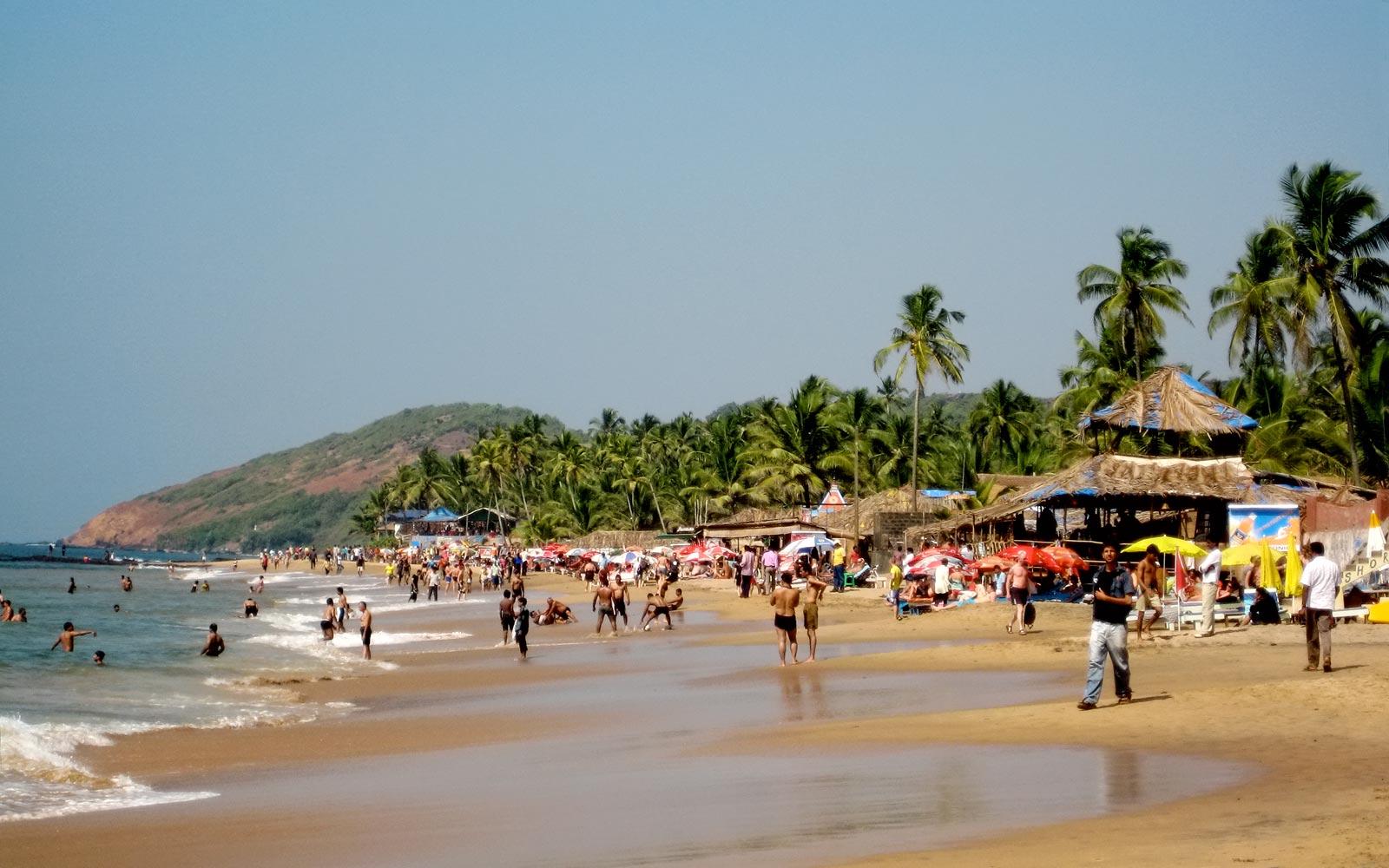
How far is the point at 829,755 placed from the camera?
11.9 meters

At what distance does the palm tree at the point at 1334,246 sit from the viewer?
109ft

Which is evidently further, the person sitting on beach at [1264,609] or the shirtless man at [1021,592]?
the shirtless man at [1021,592]

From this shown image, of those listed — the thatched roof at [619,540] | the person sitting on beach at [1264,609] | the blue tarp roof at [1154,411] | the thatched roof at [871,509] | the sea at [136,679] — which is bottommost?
the sea at [136,679]

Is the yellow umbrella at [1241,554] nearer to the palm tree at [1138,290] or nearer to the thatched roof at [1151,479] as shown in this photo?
the thatched roof at [1151,479]

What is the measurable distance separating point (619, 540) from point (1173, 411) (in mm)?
42696

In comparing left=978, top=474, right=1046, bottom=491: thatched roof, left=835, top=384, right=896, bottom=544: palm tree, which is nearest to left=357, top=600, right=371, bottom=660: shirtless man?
left=978, top=474, right=1046, bottom=491: thatched roof

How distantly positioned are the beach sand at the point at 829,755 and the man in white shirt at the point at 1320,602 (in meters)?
0.31

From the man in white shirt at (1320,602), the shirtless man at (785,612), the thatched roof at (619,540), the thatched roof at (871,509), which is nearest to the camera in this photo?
the man in white shirt at (1320,602)

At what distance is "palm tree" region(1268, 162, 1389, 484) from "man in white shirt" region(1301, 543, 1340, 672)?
66.9 ft

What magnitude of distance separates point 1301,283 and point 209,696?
26.8 meters

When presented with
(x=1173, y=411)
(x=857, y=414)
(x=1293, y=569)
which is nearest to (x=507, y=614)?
(x=1293, y=569)

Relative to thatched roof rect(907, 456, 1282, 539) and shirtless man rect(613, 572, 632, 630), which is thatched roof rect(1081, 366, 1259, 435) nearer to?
thatched roof rect(907, 456, 1282, 539)

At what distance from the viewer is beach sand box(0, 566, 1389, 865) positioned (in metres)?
8.22

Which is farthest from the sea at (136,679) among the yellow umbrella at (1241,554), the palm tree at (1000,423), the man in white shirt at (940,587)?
the palm tree at (1000,423)
